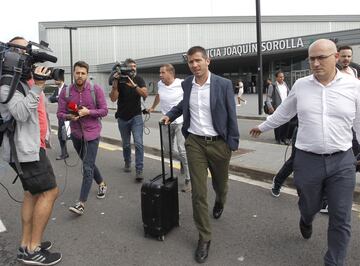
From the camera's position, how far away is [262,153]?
7.48 metres

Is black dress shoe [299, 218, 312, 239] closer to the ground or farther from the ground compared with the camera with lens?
closer to the ground

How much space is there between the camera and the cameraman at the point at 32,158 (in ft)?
9.79

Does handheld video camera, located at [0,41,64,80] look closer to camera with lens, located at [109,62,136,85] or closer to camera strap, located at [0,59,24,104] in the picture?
camera strap, located at [0,59,24,104]

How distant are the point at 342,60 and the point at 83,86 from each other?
9.97 ft

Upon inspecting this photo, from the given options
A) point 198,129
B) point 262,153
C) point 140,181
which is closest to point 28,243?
point 198,129

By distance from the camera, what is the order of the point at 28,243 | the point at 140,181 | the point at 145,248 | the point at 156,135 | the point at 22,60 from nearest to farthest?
the point at 22,60, the point at 28,243, the point at 145,248, the point at 140,181, the point at 156,135

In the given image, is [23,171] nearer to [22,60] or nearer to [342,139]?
[22,60]

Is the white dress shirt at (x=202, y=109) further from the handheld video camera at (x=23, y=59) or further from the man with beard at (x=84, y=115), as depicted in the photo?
the man with beard at (x=84, y=115)

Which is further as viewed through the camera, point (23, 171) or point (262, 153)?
point (262, 153)

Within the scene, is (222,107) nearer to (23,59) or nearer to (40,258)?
(23,59)

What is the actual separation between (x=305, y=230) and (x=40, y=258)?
2384 millimetres

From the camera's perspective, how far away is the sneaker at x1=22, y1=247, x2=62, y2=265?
3.37 metres

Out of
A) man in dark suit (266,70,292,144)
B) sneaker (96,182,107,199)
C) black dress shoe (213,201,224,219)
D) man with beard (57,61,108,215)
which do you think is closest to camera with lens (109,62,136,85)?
man with beard (57,61,108,215)

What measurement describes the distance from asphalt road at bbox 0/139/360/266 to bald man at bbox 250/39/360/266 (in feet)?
1.88
